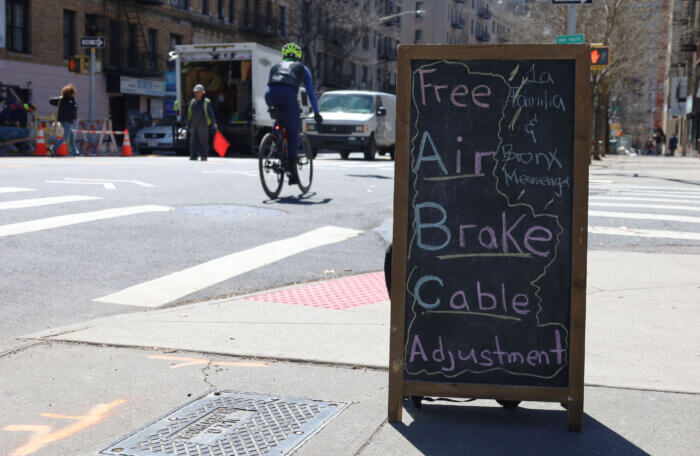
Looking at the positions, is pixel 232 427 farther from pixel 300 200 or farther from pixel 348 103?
pixel 348 103

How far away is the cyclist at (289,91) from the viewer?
10.8 meters

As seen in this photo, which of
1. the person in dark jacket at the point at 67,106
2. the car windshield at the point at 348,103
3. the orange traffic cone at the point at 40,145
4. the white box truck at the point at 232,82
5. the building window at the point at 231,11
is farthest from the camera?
the building window at the point at 231,11

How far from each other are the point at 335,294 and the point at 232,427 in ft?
8.88

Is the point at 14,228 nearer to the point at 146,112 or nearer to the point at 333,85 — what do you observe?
the point at 146,112

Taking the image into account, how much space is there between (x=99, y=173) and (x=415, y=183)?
430 inches

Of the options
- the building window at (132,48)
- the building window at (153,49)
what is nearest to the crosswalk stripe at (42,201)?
the building window at (132,48)

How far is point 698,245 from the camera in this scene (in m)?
8.87

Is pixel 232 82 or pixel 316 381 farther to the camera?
pixel 232 82

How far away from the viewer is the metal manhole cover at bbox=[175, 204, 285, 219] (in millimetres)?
9469

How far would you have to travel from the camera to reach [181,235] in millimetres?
8180

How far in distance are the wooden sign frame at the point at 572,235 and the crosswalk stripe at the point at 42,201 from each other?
6.51 m

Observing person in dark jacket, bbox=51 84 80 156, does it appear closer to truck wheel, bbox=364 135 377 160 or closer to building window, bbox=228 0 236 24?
truck wheel, bbox=364 135 377 160

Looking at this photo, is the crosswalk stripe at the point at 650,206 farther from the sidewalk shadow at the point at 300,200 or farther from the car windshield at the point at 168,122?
the car windshield at the point at 168,122

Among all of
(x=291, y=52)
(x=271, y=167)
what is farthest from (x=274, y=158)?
(x=291, y=52)
